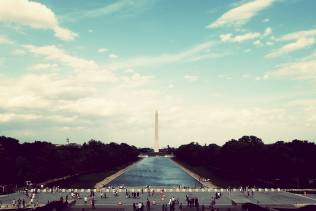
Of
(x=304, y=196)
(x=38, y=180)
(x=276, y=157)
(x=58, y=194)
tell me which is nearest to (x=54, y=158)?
(x=38, y=180)

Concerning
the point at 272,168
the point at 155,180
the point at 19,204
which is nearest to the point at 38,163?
the point at 155,180

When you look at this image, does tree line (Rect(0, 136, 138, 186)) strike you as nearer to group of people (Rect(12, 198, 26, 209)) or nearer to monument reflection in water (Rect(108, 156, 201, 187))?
monument reflection in water (Rect(108, 156, 201, 187))

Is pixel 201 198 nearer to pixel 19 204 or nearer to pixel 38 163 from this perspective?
pixel 19 204

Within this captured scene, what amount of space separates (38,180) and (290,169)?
5819 centimetres

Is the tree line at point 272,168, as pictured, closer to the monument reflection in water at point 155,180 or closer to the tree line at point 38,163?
the monument reflection in water at point 155,180

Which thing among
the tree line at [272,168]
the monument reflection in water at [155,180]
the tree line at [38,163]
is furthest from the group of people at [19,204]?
the tree line at [272,168]

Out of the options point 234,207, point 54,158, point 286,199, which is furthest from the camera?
point 54,158

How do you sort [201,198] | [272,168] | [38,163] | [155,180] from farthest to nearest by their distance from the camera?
[272,168], [155,180], [38,163], [201,198]

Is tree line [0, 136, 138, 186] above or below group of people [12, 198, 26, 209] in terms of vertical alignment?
above

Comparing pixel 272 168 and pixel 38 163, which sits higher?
pixel 38 163

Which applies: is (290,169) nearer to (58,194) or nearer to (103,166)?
(58,194)

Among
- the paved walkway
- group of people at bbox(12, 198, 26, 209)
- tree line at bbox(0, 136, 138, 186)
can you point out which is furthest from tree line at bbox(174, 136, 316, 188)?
group of people at bbox(12, 198, 26, 209)

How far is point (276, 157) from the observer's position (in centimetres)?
12075

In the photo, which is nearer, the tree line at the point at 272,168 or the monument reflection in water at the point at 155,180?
the monument reflection in water at the point at 155,180
